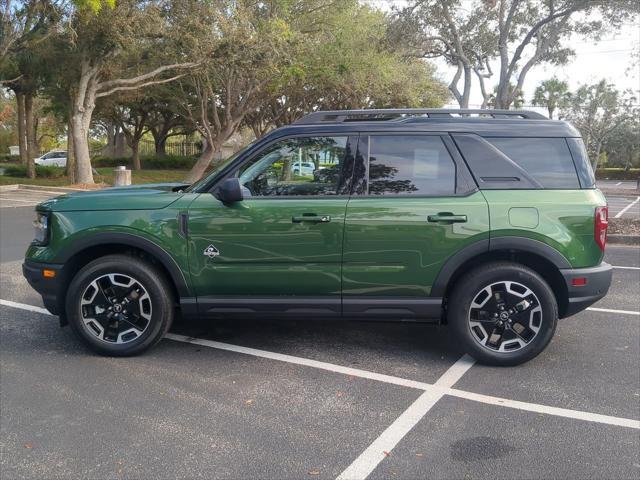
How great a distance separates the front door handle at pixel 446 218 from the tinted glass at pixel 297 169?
0.74m

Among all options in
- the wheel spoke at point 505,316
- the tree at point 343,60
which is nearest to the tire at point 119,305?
the wheel spoke at point 505,316

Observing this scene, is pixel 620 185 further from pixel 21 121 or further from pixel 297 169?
pixel 297 169

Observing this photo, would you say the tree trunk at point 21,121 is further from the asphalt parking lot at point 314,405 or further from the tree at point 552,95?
the tree at point 552,95

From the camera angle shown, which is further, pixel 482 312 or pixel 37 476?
pixel 482 312

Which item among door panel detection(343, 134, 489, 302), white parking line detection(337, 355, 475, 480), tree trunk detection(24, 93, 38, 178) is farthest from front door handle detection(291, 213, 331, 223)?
tree trunk detection(24, 93, 38, 178)

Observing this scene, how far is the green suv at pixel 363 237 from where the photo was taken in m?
4.19

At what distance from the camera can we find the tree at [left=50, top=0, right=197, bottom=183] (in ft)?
60.0

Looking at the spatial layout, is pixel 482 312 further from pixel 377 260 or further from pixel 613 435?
pixel 613 435

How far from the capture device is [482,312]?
4312 mm

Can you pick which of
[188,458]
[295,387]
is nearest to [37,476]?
[188,458]

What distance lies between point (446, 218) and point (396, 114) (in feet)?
3.16

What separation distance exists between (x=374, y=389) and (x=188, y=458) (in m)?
1.42

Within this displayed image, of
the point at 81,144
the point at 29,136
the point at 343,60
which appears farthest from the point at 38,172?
the point at 343,60

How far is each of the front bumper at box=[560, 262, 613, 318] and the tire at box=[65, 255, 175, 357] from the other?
121 inches
